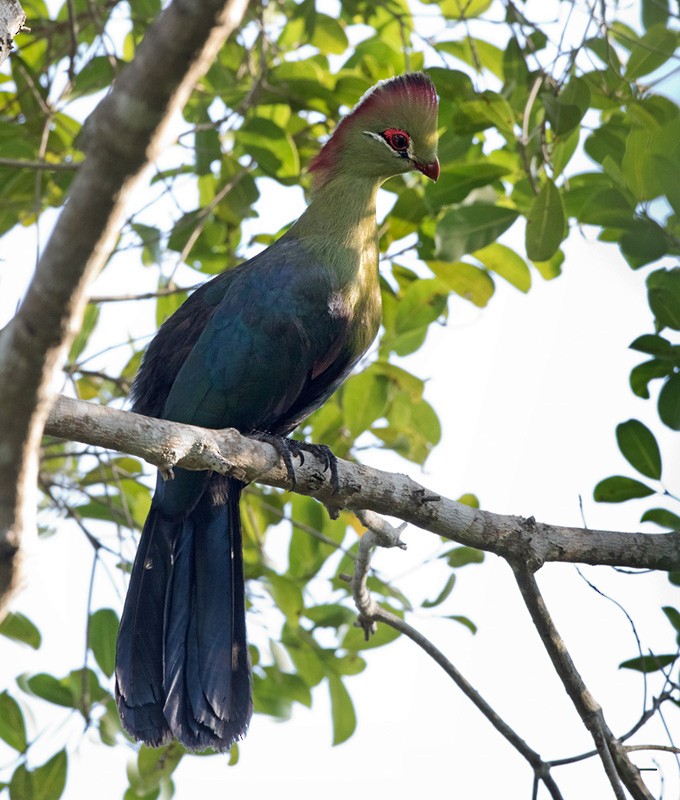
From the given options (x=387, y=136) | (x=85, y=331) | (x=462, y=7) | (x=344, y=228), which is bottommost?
(x=85, y=331)

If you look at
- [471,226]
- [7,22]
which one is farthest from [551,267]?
[7,22]

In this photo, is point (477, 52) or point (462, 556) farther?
point (477, 52)

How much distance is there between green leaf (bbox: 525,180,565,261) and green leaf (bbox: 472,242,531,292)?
0.58 metres

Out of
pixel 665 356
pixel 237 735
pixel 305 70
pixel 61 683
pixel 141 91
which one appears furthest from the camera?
pixel 305 70

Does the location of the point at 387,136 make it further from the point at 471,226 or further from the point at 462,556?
the point at 462,556

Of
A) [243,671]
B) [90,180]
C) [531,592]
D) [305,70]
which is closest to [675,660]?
[531,592]

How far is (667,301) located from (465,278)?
1026 mm

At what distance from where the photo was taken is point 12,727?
3145 mm

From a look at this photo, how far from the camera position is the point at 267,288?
3129 mm

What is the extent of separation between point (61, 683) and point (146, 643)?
0.49 m

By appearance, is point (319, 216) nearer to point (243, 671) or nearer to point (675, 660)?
point (243, 671)

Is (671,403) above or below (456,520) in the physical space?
above

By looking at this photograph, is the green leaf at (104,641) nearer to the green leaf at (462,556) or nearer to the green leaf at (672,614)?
the green leaf at (462,556)

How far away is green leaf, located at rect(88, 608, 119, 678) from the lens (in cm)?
335
